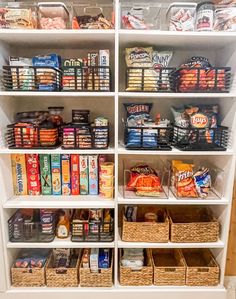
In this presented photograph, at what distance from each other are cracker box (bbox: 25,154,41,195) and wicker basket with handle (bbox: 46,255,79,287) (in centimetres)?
51

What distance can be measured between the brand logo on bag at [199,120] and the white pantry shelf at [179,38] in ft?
1.39

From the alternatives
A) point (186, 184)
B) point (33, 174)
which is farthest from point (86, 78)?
point (186, 184)

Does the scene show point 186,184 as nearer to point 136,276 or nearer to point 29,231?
point 136,276

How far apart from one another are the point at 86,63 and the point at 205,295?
1622mm

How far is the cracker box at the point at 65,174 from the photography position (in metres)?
1.60

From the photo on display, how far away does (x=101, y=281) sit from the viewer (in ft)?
5.25

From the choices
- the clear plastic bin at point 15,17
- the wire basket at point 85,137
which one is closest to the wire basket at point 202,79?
the wire basket at point 85,137

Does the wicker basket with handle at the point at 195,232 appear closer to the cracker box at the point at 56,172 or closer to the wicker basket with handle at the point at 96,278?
the wicker basket with handle at the point at 96,278

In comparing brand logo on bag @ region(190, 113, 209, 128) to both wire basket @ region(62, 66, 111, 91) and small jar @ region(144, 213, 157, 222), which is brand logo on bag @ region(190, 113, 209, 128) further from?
small jar @ region(144, 213, 157, 222)

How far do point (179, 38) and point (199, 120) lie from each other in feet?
1.55

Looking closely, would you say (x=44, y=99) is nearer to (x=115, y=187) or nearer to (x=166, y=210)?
(x=115, y=187)

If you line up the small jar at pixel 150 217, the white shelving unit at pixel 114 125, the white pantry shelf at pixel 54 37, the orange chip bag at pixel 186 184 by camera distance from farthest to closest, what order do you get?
the small jar at pixel 150 217 < the orange chip bag at pixel 186 184 < the white shelving unit at pixel 114 125 < the white pantry shelf at pixel 54 37

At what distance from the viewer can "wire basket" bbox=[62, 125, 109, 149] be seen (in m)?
1.47

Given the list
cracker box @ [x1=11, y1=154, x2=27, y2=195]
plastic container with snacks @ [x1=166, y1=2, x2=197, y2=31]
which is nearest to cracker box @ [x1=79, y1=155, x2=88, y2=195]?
cracker box @ [x1=11, y1=154, x2=27, y2=195]
